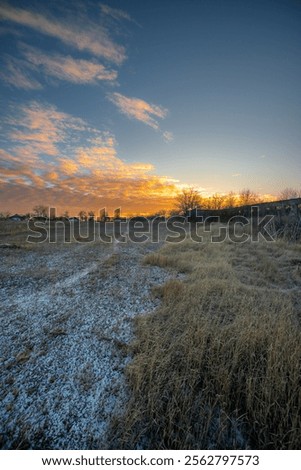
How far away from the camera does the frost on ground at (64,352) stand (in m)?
1.88

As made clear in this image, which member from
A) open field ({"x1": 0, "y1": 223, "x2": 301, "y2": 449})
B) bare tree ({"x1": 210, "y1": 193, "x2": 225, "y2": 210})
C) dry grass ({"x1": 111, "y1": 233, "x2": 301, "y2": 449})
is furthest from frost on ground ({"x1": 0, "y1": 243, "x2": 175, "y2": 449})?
bare tree ({"x1": 210, "y1": 193, "x2": 225, "y2": 210})

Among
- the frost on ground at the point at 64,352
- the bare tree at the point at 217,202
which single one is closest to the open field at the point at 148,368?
the frost on ground at the point at 64,352

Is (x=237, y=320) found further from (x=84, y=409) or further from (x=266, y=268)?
(x=266, y=268)

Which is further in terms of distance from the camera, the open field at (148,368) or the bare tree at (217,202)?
the bare tree at (217,202)

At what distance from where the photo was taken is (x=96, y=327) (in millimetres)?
3523

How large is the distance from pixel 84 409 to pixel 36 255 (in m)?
8.25

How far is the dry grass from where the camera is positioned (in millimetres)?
1798

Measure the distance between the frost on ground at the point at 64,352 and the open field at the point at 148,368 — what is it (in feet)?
0.04

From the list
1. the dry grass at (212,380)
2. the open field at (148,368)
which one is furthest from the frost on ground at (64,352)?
the dry grass at (212,380)

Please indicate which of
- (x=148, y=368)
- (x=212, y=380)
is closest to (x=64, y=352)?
(x=148, y=368)

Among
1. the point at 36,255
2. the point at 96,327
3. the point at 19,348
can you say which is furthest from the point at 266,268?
the point at 36,255

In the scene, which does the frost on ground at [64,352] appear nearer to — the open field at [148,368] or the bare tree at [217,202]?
the open field at [148,368]

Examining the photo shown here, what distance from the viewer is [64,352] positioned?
2.88 meters

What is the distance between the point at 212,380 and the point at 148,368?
0.81m
